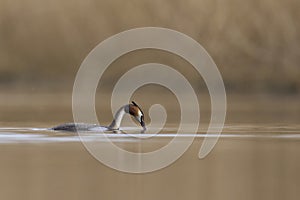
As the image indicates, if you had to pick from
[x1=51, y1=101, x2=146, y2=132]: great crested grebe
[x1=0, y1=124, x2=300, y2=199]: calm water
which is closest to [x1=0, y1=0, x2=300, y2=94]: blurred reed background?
[x1=51, y1=101, x2=146, y2=132]: great crested grebe

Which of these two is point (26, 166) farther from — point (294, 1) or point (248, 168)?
point (294, 1)

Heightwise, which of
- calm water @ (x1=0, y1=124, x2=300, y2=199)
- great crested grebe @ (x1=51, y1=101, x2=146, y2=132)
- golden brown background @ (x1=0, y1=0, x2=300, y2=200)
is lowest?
calm water @ (x1=0, y1=124, x2=300, y2=199)

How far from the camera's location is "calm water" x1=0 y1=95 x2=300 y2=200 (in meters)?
8.18

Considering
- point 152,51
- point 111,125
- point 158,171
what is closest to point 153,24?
point 152,51

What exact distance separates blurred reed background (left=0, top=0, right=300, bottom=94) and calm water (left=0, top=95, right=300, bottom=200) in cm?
618

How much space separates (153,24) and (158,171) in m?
11.4

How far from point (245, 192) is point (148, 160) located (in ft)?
6.59

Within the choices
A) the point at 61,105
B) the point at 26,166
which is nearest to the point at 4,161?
the point at 26,166

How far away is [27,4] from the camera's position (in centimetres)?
2109

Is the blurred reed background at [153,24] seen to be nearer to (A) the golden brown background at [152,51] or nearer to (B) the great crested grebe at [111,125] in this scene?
(A) the golden brown background at [152,51]

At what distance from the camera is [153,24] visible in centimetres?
2078

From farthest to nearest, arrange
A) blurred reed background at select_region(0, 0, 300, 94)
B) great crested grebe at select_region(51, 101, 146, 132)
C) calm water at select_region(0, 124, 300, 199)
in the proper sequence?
blurred reed background at select_region(0, 0, 300, 94) → great crested grebe at select_region(51, 101, 146, 132) → calm water at select_region(0, 124, 300, 199)

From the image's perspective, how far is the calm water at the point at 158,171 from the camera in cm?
818

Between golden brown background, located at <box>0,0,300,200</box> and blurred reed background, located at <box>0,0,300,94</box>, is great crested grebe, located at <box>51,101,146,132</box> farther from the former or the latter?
blurred reed background, located at <box>0,0,300,94</box>
